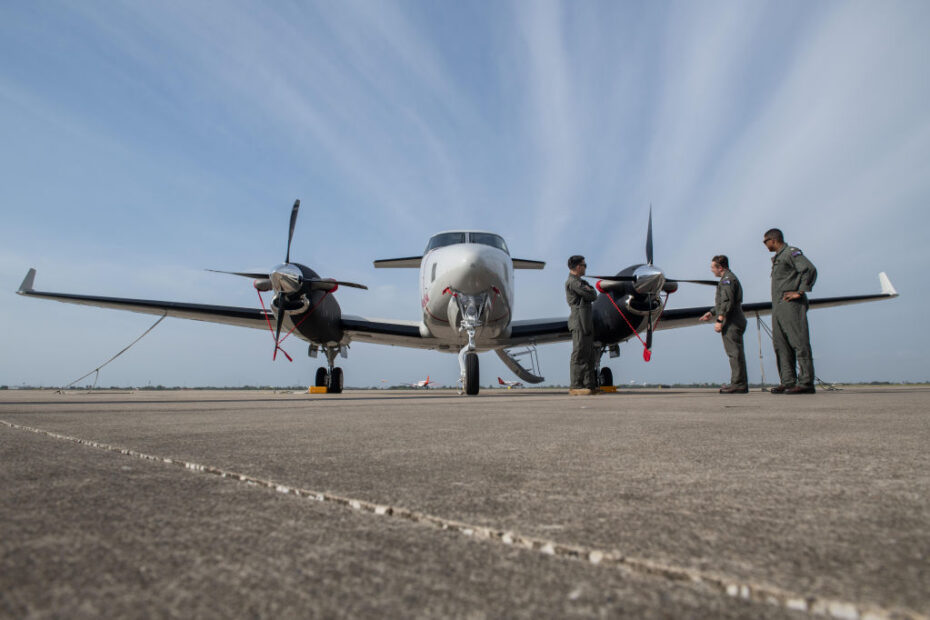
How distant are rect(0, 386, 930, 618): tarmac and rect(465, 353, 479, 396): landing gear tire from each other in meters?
7.79

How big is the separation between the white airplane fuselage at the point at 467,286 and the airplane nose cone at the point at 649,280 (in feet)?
8.88

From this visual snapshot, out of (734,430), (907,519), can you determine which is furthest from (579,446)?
(907,519)

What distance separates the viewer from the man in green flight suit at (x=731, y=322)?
7.50m

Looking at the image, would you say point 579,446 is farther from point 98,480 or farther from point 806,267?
point 806,267

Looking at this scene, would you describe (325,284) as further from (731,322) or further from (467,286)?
(731,322)

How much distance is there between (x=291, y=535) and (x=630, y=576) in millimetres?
513

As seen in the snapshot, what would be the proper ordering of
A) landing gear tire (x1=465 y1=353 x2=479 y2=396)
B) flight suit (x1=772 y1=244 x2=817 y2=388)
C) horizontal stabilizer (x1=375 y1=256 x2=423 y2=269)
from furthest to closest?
horizontal stabilizer (x1=375 y1=256 x2=423 y2=269), landing gear tire (x1=465 y1=353 x2=479 y2=396), flight suit (x1=772 y1=244 x2=817 y2=388)

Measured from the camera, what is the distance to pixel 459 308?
1088cm

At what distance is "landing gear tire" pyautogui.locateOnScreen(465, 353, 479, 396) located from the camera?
9594 millimetres

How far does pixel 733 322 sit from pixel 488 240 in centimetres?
Result: 603

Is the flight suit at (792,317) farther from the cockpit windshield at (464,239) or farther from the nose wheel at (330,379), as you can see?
the nose wheel at (330,379)

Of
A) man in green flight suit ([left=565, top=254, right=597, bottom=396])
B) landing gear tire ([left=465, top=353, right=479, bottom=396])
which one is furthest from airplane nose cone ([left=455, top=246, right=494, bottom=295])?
man in green flight suit ([left=565, top=254, right=597, bottom=396])

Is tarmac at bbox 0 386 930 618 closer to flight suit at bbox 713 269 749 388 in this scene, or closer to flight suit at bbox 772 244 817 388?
flight suit at bbox 772 244 817 388

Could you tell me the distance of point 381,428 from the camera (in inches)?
111
